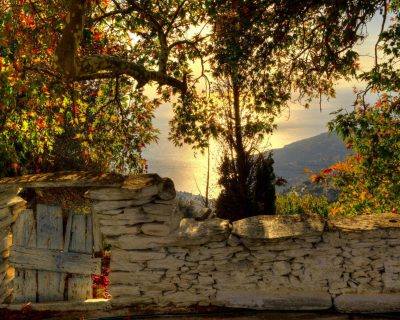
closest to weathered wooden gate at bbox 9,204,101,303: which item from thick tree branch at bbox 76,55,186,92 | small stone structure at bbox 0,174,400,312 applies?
small stone structure at bbox 0,174,400,312

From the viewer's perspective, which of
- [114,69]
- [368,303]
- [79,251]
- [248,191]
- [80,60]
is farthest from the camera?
[248,191]

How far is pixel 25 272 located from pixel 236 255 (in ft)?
10.3

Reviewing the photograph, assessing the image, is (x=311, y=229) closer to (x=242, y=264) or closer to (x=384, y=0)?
(x=242, y=264)

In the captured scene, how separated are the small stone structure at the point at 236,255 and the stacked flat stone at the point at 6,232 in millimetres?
448

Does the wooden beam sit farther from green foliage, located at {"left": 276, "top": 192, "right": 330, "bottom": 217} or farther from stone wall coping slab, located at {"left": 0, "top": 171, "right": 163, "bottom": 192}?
green foliage, located at {"left": 276, "top": 192, "right": 330, "bottom": 217}

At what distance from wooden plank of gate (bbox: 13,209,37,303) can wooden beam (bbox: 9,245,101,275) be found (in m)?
0.11

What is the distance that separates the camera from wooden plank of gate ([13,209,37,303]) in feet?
20.9

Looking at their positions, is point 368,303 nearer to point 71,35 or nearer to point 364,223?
point 364,223

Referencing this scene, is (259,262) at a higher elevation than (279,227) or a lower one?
lower

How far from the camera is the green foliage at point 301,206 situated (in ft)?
45.9

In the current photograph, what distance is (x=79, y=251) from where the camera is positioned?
6340 mm

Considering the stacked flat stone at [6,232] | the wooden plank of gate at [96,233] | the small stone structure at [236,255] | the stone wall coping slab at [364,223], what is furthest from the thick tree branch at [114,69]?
the stone wall coping slab at [364,223]

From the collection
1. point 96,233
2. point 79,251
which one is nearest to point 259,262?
point 96,233

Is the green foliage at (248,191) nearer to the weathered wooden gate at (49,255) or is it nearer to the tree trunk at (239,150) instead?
the tree trunk at (239,150)
